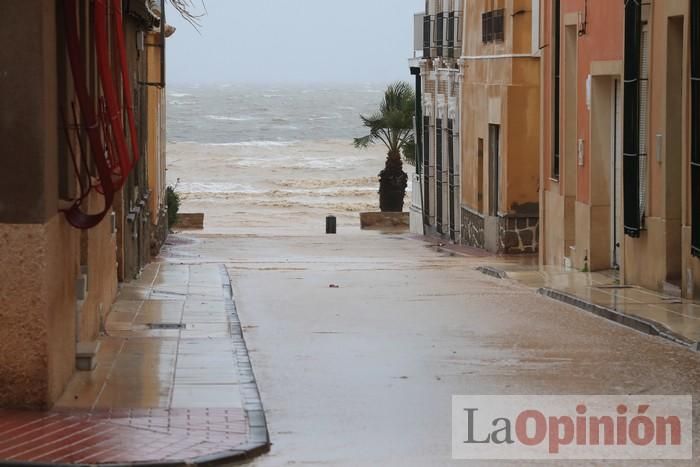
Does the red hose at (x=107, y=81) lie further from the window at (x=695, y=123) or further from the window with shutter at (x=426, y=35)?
the window with shutter at (x=426, y=35)

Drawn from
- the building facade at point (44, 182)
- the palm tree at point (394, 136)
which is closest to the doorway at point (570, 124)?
the building facade at point (44, 182)

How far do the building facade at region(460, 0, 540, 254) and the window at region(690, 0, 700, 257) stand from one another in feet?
35.1

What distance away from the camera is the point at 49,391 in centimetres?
874

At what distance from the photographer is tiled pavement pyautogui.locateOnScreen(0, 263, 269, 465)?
7.71m

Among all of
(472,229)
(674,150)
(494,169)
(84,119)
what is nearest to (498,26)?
(494,169)

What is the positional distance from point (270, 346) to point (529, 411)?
12.0 ft

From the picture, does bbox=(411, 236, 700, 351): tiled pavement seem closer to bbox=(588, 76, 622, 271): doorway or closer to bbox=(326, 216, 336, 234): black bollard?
bbox=(588, 76, 622, 271): doorway

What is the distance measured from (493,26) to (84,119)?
20268 mm

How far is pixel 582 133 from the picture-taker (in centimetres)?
2055

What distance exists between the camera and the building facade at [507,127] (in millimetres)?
27094

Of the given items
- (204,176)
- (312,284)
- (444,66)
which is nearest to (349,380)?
(312,284)

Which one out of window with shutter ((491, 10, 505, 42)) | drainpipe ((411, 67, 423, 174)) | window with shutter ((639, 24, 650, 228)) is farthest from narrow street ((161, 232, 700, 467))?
drainpipe ((411, 67, 423, 174))

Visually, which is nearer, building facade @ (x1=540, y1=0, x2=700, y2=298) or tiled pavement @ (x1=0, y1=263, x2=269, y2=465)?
tiled pavement @ (x1=0, y1=263, x2=269, y2=465)

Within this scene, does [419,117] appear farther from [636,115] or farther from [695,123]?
[695,123]
